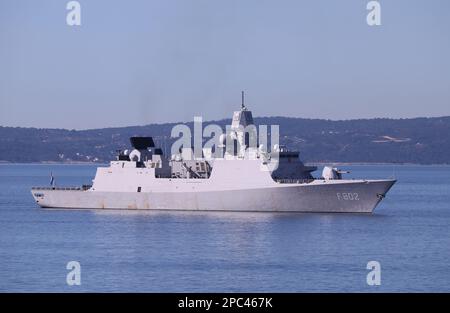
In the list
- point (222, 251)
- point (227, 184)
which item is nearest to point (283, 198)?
point (227, 184)

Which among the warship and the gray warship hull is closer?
the gray warship hull

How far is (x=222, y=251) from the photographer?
3922 cm

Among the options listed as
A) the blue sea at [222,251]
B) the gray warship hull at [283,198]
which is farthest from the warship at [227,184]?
the blue sea at [222,251]

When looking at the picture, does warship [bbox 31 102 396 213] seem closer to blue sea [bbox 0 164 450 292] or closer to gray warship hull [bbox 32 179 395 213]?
gray warship hull [bbox 32 179 395 213]

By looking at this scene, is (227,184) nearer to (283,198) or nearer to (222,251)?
(283,198)

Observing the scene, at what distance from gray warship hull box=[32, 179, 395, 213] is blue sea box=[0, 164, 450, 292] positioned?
0.57 meters

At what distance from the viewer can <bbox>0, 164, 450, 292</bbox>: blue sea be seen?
32.6 meters

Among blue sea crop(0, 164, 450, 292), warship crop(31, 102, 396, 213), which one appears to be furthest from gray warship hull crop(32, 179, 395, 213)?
blue sea crop(0, 164, 450, 292)

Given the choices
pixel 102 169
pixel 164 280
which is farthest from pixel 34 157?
pixel 164 280

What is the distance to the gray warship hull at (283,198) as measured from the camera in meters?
49.5

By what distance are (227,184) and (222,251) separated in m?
12.0
